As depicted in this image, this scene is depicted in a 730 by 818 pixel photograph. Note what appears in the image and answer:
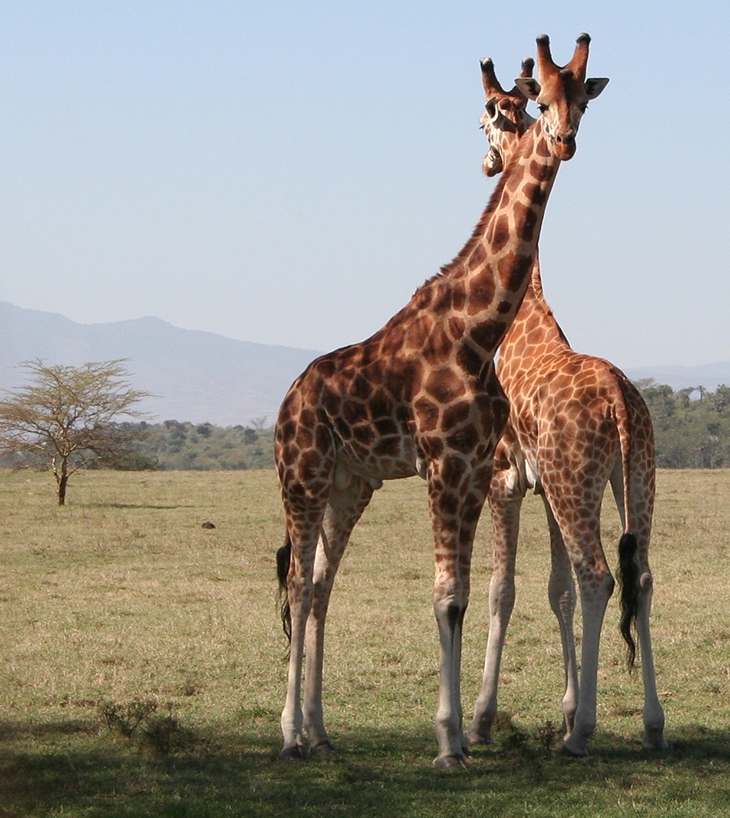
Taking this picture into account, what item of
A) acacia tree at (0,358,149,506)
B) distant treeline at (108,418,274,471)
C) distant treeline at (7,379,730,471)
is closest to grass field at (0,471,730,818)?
acacia tree at (0,358,149,506)

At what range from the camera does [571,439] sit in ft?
21.3

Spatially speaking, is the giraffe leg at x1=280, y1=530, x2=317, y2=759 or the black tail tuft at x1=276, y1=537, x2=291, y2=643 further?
the black tail tuft at x1=276, y1=537, x2=291, y2=643

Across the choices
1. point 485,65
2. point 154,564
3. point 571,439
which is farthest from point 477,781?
point 154,564

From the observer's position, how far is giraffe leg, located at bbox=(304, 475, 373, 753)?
256 inches

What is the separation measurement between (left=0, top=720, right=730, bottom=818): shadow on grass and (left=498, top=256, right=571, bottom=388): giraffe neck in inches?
90.0

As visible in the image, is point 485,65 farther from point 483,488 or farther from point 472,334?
point 483,488

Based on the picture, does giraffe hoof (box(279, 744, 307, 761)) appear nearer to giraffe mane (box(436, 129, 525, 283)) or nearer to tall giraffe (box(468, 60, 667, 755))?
tall giraffe (box(468, 60, 667, 755))

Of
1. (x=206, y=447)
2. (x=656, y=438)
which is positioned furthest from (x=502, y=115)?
(x=206, y=447)

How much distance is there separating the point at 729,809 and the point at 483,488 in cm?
194

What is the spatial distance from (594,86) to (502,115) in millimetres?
1467

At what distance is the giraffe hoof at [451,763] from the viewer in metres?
5.93

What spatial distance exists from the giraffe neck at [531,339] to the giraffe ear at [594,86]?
1.48 metres

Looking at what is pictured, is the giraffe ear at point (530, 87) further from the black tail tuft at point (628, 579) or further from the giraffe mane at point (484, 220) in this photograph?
the black tail tuft at point (628, 579)

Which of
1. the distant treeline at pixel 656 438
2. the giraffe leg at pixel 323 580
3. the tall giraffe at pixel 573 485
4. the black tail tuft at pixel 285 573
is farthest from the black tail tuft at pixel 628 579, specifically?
the distant treeline at pixel 656 438
